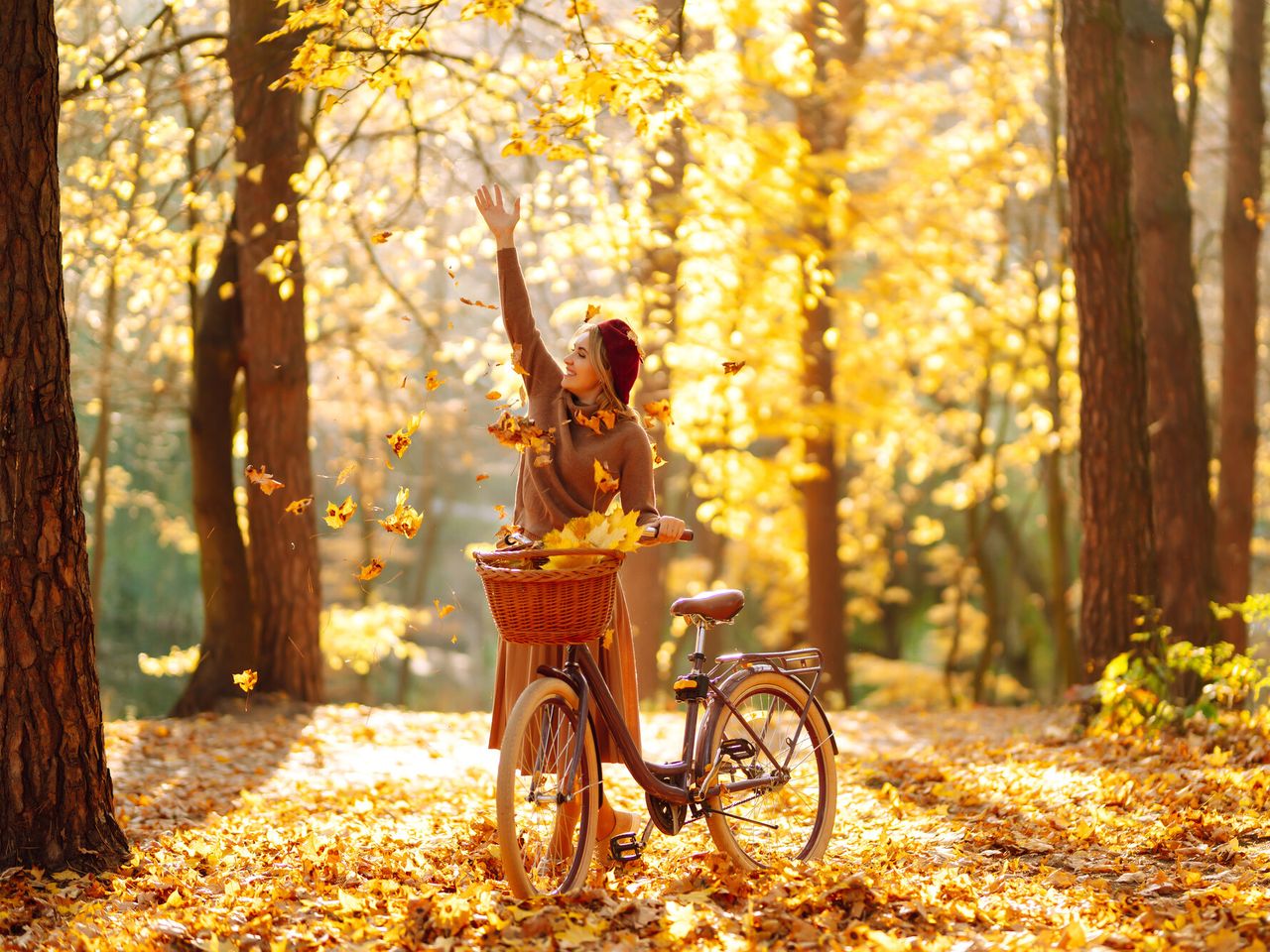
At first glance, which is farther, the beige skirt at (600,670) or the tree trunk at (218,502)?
the tree trunk at (218,502)

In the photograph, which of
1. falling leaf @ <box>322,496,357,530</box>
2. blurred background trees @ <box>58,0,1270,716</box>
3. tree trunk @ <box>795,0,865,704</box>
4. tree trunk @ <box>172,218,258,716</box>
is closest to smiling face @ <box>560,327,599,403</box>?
blurred background trees @ <box>58,0,1270,716</box>

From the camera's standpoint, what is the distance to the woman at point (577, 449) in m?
4.73

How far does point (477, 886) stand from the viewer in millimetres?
4379

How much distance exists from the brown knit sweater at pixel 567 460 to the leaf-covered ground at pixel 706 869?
131 centimetres

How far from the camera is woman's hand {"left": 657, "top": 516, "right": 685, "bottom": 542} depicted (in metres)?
4.37

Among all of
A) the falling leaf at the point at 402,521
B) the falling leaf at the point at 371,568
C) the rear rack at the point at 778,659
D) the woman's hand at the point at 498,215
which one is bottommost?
the rear rack at the point at 778,659

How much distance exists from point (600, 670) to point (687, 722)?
1.18 ft

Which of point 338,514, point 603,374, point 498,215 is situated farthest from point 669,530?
point 498,215

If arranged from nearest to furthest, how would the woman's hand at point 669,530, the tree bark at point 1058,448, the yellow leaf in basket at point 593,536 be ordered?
the yellow leaf in basket at point 593,536 → the woman's hand at point 669,530 → the tree bark at point 1058,448

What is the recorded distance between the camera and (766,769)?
4.96m

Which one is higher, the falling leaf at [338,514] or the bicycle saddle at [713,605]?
the falling leaf at [338,514]

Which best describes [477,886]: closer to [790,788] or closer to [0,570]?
[790,788]

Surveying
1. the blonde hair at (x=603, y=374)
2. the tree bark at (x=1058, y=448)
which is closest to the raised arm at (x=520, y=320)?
the blonde hair at (x=603, y=374)

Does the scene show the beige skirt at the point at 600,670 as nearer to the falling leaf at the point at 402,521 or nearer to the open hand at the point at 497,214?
the falling leaf at the point at 402,521
